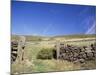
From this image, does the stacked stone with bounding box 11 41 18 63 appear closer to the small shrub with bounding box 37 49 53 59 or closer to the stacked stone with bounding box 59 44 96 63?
the small shrub with bounding box 37 49 53 59

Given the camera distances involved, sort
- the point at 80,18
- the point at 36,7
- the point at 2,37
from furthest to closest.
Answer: the point at 80,18
the point at 36,7
the point at 2,37

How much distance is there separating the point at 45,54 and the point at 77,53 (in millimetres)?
449

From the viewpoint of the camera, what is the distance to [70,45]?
267 cm

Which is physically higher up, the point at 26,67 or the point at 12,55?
the point at 12,55

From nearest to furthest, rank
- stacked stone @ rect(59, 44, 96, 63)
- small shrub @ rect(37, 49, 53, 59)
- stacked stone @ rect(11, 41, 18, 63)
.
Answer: stacked stone @ rect(11, 41, 18, 63), small shrub @ rect(37, 49, 53, 59), stacked stone @ rect(59, 44, 96, 63)

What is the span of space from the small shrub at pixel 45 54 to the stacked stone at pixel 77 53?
135 millimetres

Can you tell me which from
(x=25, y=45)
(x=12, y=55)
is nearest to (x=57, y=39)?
(x=25, y=45)

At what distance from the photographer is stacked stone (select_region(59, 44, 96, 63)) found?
2.63 meters

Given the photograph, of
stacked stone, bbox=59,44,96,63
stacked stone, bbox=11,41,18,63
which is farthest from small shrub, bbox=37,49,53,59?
stacked stone, bbox=11,41,18,63

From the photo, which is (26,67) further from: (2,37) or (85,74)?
(85,74)

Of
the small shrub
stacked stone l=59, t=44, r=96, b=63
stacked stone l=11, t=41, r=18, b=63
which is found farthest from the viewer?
stacked stone l=59, t=44, r=96, b=63

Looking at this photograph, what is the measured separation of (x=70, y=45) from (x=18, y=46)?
69 cm

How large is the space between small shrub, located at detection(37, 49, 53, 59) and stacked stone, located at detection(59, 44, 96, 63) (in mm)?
135

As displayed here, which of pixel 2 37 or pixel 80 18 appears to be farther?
pixel 80 18
